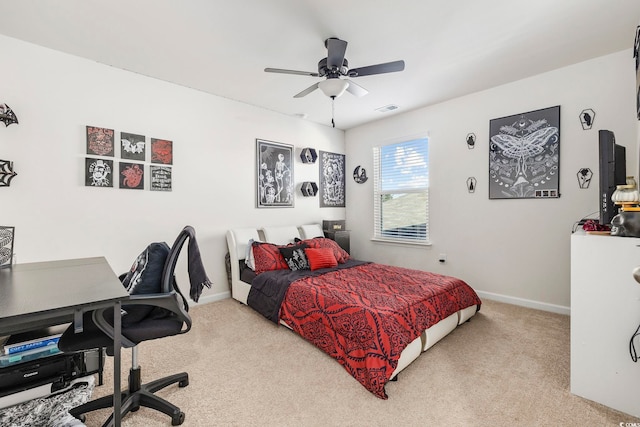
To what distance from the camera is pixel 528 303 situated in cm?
332

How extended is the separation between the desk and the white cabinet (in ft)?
8.56

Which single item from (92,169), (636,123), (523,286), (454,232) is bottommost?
(523,286)

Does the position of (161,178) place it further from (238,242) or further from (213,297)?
(213,297)

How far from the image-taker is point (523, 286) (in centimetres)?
336

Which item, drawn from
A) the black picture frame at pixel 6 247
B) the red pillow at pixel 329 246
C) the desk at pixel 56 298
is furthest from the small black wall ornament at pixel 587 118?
the black picture frame at pixel 6 247

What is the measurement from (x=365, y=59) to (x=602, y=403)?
10.4 ft

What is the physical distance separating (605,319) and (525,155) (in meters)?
2.16

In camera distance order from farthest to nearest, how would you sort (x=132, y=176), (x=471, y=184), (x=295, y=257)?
(x=471, y=184) < (x=295, y=257) < (x=132, y=176)

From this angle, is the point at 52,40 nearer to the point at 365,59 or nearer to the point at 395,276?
the point at 365,59

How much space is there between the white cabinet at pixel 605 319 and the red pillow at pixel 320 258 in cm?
223

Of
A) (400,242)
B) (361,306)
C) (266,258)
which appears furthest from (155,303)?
(400,242)

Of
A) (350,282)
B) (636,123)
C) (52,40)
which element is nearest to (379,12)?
(350,282)

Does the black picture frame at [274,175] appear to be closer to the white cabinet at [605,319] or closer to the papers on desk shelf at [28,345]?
the papers on desk shelf at [28,345]

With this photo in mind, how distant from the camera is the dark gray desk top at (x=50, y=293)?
3.48ft
